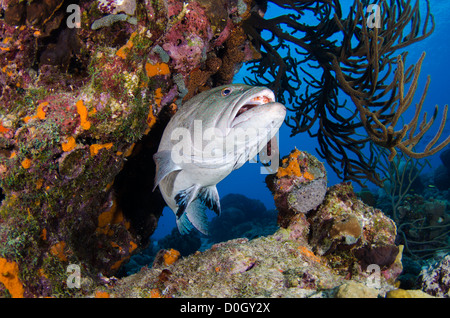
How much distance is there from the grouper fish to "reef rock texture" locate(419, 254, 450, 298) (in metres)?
2.22

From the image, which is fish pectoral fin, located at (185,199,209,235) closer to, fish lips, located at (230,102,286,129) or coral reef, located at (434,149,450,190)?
fish lips, located at (230,102,286,129)

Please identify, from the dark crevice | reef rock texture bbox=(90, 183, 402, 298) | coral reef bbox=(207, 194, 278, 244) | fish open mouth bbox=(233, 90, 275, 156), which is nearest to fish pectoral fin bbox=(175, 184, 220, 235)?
reef rock texture bbox=(90, 183, 402, 298)

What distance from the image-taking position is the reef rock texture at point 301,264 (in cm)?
210

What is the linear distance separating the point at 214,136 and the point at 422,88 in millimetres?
100222

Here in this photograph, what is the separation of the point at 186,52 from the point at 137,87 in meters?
1.07

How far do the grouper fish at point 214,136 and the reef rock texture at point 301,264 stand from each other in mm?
904

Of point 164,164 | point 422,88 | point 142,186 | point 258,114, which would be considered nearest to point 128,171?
point 142,186

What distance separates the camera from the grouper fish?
2.31 meters

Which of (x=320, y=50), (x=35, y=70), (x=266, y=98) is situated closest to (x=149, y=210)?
(x=35, y=70)

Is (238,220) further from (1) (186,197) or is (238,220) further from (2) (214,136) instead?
(2) (214,136)

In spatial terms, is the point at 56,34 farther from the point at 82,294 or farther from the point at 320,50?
the point at 320,50

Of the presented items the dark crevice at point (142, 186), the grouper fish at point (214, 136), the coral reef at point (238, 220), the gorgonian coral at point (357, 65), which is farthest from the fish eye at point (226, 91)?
the coral reef at point (238, 220)

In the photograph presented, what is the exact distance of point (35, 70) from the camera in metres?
2.55

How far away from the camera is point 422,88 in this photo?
7781cm
